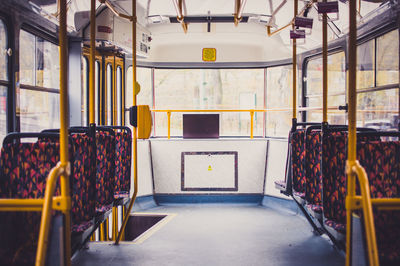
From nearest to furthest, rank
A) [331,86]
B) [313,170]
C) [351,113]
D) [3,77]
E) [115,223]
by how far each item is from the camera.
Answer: [351,113] → [3,77] → [313,170] → [331,86] → [115,223]

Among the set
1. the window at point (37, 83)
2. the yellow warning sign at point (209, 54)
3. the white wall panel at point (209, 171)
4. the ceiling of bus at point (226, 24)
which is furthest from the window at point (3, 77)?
the yellow warning sign at point (209, 54)

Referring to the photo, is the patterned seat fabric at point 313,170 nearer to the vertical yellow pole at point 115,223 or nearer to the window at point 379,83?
the window at point 379,83

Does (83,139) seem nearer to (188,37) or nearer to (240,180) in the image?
(240,180)

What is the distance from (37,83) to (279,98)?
147 inches

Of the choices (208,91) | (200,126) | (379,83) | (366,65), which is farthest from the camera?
(208,91)

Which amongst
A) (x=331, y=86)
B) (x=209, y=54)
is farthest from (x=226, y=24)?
(x=331, y=86)

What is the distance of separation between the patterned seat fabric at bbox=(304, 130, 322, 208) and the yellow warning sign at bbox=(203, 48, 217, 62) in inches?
126

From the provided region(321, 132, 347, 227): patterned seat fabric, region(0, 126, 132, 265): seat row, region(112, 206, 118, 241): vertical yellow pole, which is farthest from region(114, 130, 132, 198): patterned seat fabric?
region(321, 132, 347, 227): patterned seat fabric

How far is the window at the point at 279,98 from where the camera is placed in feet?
18.2

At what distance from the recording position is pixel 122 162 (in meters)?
3.67

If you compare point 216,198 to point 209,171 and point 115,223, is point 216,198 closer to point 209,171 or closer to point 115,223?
point 209,171

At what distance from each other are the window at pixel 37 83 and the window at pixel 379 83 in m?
3.32

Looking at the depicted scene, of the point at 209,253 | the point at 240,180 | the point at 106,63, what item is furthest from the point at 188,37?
the point at 209,253

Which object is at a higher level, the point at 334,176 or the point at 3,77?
the point at 3,77
